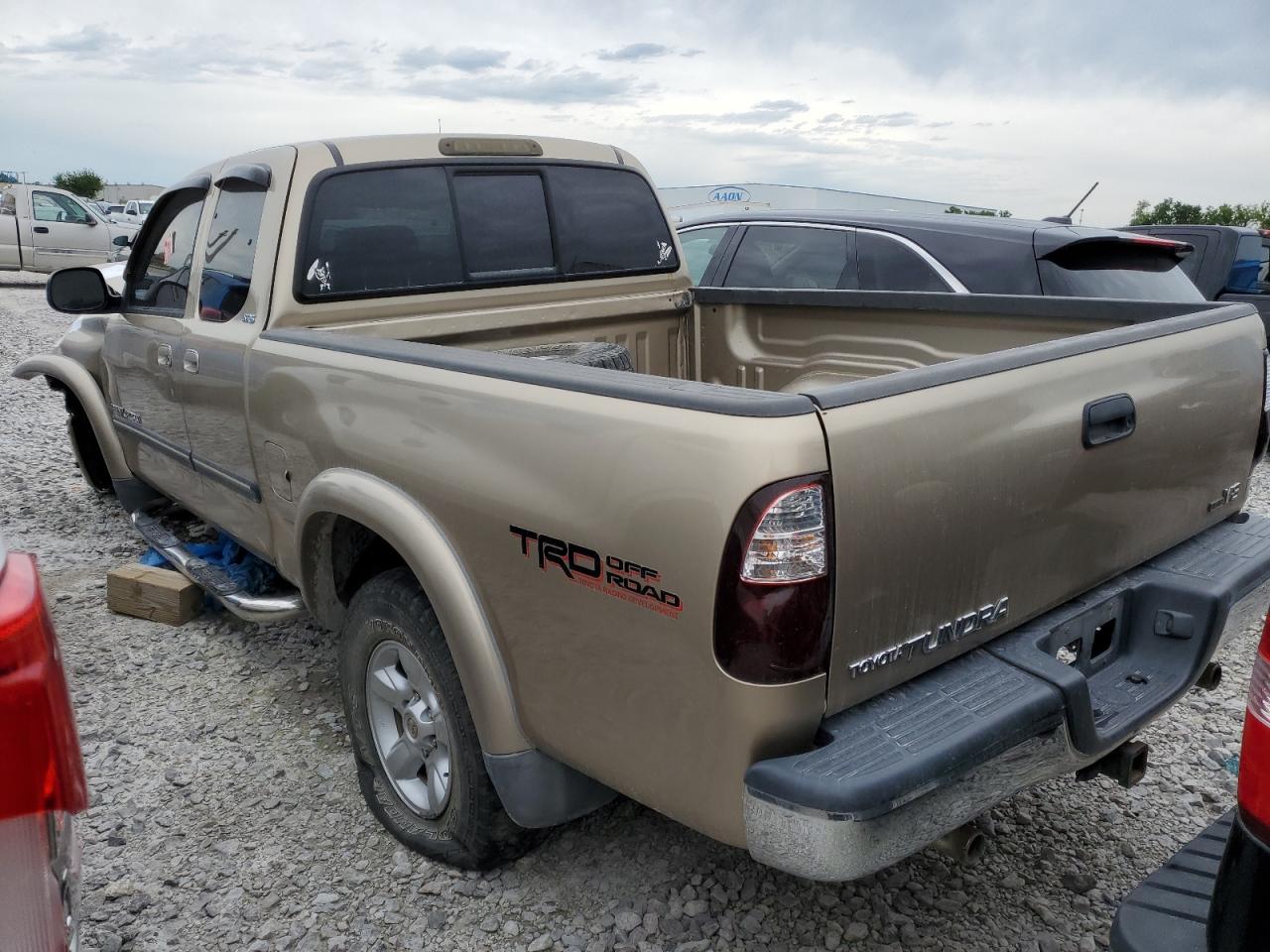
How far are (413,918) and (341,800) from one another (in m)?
0.64

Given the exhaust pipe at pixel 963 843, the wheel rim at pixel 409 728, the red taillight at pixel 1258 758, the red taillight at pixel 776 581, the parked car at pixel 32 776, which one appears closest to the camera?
the parked car at pixel 32 776

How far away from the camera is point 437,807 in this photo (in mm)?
2707

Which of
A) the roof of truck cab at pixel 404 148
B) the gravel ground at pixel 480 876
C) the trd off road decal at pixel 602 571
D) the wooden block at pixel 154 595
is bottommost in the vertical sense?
the gravel ground at pixel 480 876

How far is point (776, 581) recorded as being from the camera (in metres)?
1.76

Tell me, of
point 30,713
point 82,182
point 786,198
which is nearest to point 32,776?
point 30,713

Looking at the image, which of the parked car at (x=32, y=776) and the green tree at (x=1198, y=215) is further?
the green tree at (x=1198, y=215)

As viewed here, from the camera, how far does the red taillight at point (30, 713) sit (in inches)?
46.6

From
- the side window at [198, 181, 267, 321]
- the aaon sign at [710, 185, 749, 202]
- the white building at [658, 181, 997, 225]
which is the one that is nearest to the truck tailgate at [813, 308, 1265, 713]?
the side window at [198, 181, 267, 321]

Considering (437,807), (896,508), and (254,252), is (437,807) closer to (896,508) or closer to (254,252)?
(896,508)

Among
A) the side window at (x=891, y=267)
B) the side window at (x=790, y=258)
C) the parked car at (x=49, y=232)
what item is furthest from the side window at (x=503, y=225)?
the parked car at (x=49, y=232)

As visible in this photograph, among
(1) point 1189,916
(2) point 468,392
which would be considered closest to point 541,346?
(2) point 468,392

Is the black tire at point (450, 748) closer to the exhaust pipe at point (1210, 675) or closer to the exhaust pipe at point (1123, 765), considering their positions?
the exhaust pipe at point (1123, 765)

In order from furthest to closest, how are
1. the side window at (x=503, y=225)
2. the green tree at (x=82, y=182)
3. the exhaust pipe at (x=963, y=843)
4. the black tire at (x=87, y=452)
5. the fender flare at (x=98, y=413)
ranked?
the green tree at (x=82, y=182), the black tire at (x=87, y=452), the fender flare at (x=98, y=413), the side window at (x=503, y=225), the exhaust pipe at (x=963, y=843)

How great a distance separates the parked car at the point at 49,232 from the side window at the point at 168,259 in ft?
46.6
